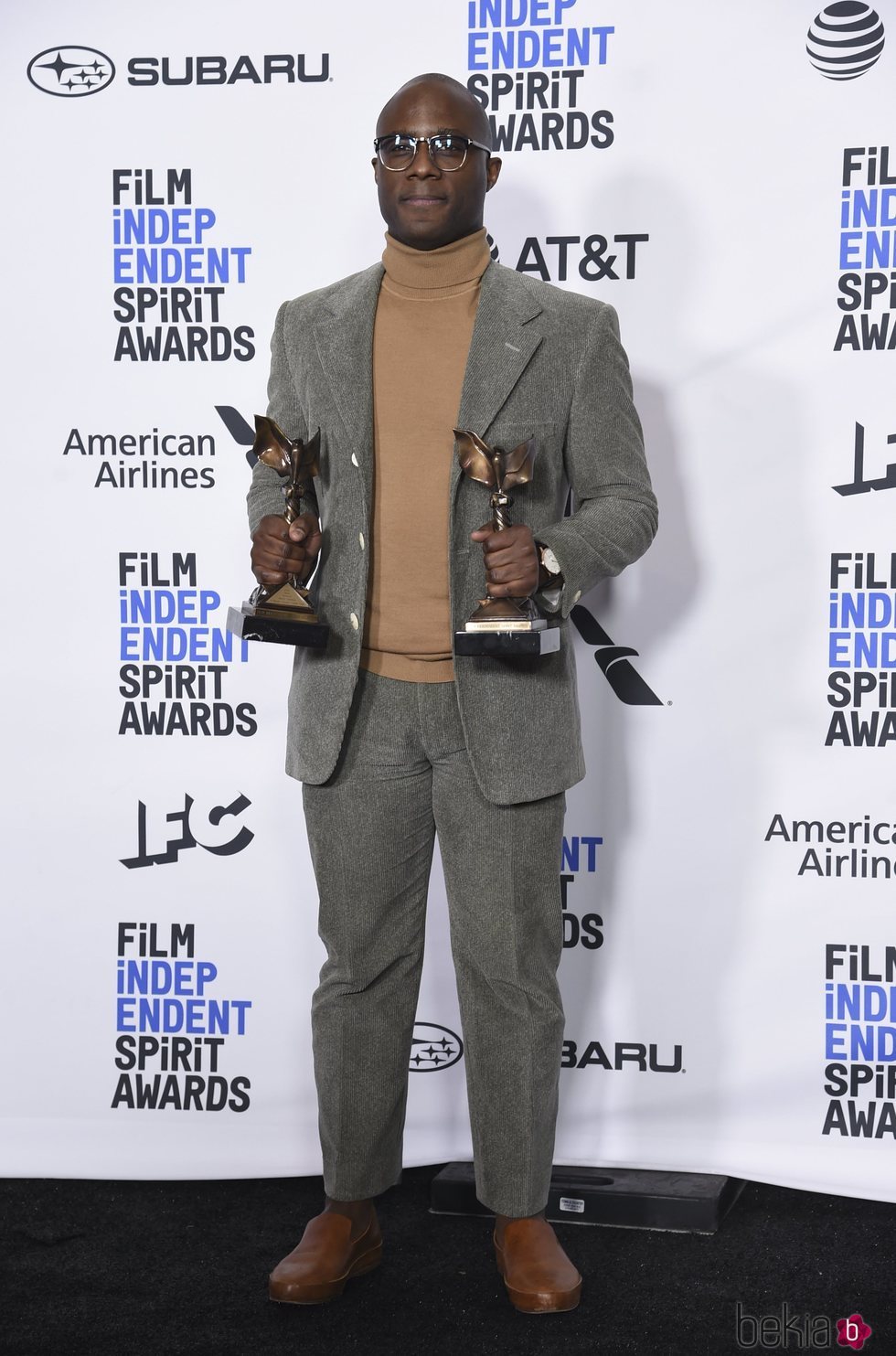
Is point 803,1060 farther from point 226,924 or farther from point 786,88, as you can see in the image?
point 786,88

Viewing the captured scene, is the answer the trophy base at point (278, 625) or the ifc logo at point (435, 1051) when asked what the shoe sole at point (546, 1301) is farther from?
the trophy base at point (278, 625)

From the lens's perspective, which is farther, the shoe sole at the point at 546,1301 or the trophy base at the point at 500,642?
the shoe sole at the point at 546,1301

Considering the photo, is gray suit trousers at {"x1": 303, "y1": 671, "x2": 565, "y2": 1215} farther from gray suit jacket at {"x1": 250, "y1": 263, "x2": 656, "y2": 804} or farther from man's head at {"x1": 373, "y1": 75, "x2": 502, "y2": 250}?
man's head at {"x1": 373, "y1": 75, "x2": 502, "y2": 250}

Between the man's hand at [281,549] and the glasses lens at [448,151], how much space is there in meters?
0.58

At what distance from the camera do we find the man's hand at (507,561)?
2016 mm

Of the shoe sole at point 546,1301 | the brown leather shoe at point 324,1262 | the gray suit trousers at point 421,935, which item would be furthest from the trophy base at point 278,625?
the shoe sole at point 546,1301

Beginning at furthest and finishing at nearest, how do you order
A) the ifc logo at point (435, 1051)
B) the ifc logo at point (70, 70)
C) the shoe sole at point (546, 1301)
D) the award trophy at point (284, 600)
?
the ifc logo at point (435, 1051) → the ifc logo at point (70, 70) → the shoe sole at point (546, 1301) → the award trophy at point (284, 600)

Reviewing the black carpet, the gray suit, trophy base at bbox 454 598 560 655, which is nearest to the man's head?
the gray suit

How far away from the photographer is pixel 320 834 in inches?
89.3

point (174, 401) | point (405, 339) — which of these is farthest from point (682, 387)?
point (174, 401)

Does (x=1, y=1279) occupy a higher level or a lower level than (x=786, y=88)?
lower

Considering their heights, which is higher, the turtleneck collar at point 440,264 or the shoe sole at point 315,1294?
the turtleneck collar at point 440,264

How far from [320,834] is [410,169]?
1051 millimetres

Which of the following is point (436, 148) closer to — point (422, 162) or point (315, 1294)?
point (422, 162)
